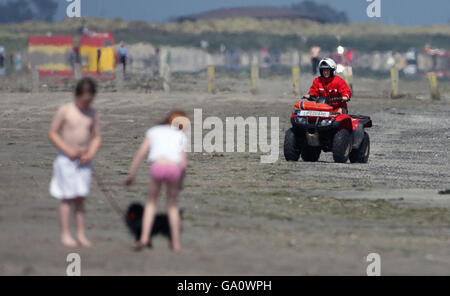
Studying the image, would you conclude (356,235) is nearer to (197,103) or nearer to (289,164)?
(289,164)

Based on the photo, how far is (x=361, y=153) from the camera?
19375mm

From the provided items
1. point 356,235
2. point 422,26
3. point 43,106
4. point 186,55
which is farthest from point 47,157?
point 422,26

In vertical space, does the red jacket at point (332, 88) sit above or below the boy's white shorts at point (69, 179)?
above

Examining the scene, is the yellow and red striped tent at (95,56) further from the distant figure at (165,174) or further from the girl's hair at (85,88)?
the distant figure at (165,174)

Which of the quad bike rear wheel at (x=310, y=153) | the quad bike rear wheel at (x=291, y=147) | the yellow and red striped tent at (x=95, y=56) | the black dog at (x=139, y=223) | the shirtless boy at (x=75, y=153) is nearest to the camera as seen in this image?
→ the shirtless boy at (x=75, y=153)

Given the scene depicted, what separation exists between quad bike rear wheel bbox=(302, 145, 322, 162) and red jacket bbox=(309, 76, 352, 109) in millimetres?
1022

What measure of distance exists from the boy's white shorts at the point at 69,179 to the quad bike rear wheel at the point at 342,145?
8.69 meters

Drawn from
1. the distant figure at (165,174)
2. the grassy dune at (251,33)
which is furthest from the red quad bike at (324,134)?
the grassy dune at (251,33)

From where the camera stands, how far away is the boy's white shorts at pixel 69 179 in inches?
405

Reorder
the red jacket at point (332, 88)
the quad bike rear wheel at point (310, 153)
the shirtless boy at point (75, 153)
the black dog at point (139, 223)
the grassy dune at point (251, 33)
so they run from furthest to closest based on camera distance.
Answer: the grassy dune at point (251, 33)
the quad bike rear wheel at point (310, 153)
the red jacket at point (332, 88)
the black dog at point (139, 223)
the shirtless boy at point (75, 153)

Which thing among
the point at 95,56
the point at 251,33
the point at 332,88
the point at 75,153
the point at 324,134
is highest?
the point at 251,33

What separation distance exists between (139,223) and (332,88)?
7805 mm

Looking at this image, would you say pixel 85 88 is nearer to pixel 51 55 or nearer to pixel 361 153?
pixel 361 153

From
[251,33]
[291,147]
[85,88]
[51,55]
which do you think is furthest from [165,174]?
[251,33]
